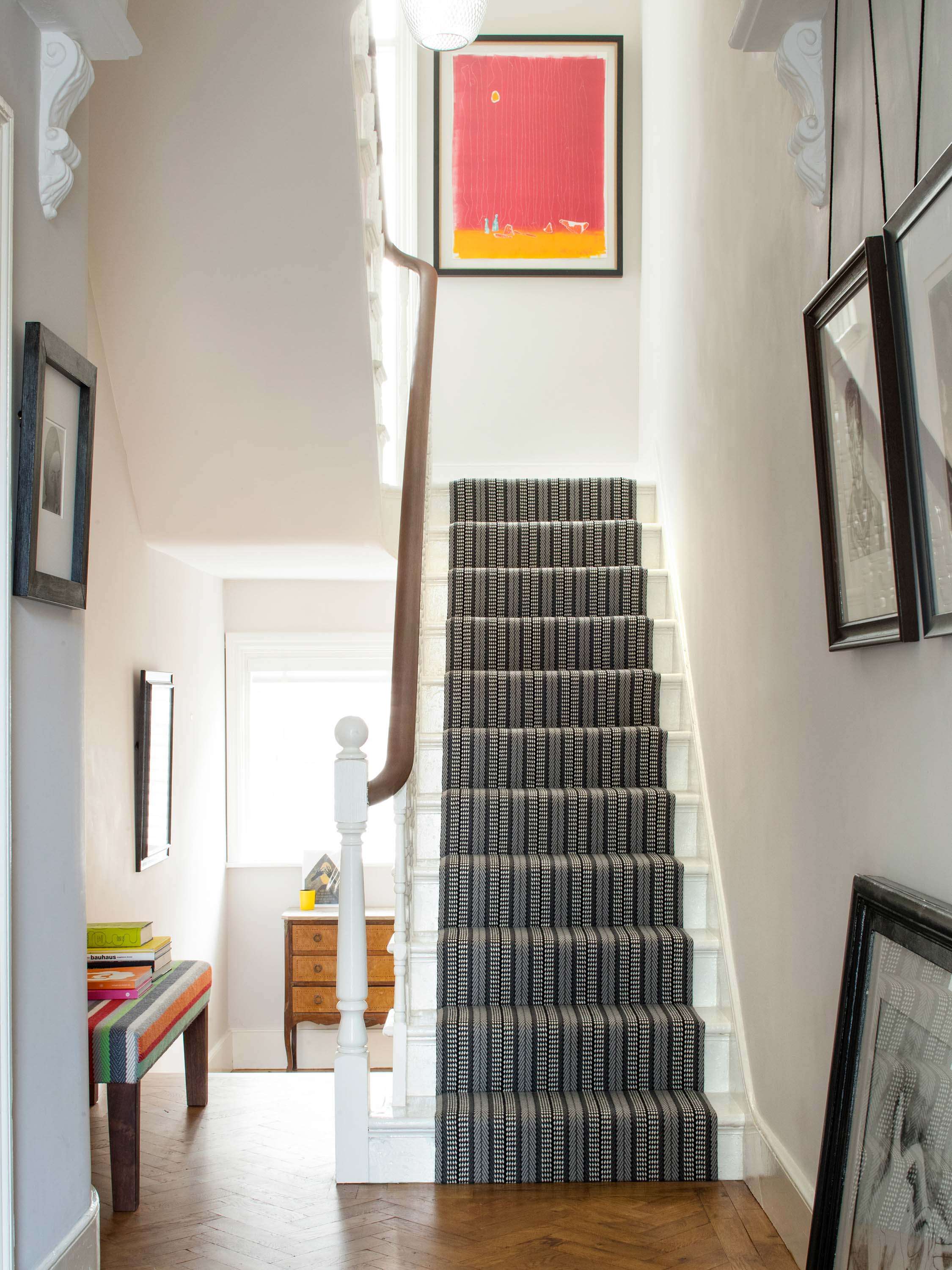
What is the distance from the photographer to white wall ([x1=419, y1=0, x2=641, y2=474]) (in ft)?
17.7

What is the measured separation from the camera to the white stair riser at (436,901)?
3125 millimetres

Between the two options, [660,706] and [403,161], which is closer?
[660,706]

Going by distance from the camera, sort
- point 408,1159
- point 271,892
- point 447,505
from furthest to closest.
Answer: point 271,892
point 447,505
point 408,1159

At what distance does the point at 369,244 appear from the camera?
3.39 m

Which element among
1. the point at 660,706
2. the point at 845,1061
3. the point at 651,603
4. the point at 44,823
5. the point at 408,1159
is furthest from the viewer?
the point at 651,603

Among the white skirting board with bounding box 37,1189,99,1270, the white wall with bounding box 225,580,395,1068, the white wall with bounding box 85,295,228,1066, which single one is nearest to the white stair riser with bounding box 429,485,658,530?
the white wall with bounding box 225,580,395,1068

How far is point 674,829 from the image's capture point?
3.32 m

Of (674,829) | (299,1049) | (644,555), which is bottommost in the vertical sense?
(299,1049)

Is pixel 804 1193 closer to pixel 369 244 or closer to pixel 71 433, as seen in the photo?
pixel 71 433

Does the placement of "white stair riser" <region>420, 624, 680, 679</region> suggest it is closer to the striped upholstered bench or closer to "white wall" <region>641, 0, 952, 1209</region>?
→ "white wall" <region>641, 0, 952, 1209</region>

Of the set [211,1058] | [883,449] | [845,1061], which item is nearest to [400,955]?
[845,1061]

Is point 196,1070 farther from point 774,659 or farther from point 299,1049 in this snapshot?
point 299,1049

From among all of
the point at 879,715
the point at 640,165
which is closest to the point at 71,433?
the point at 879,715

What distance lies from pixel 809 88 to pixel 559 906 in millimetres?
2137
